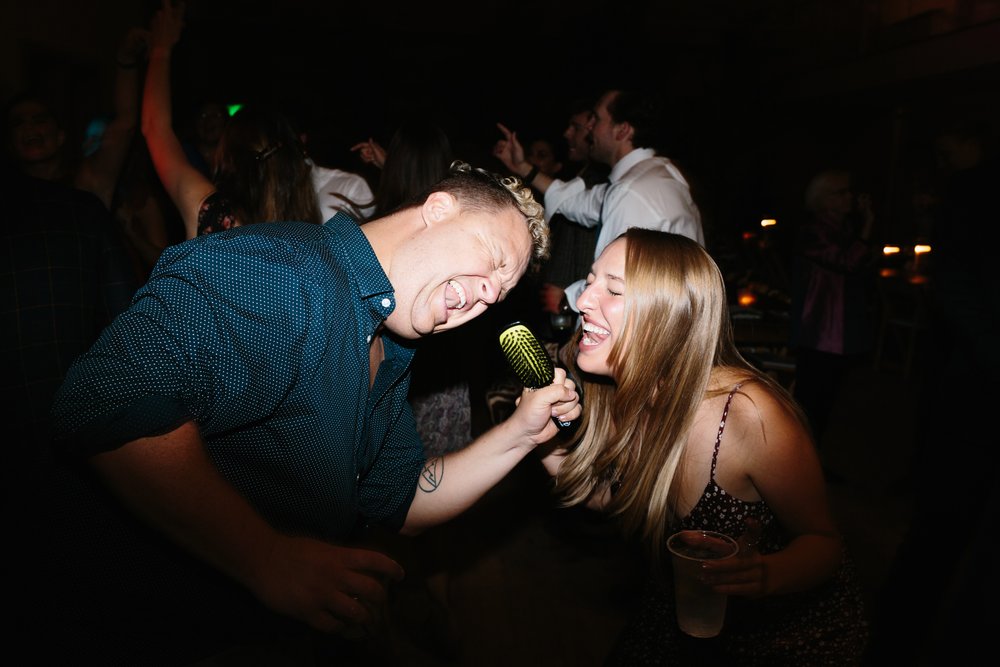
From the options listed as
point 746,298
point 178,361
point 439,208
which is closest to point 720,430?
point 439,208

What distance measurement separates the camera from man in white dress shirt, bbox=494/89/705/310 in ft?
10.5

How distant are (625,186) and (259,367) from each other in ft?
8.00

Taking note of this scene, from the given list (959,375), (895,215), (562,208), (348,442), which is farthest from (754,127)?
(348,442)

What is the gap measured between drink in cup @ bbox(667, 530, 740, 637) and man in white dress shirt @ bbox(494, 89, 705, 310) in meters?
1.67

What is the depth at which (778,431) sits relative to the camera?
1.78m

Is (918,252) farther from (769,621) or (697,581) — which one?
(697,581)

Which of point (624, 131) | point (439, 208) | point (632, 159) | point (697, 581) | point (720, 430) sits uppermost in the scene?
point (624, 131)

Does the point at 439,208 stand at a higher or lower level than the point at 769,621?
higher

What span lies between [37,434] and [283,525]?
1.13 m

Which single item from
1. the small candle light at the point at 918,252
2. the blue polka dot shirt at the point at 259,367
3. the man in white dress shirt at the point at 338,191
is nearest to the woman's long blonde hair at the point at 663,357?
the blue polka dot shirt at the point at 259,367

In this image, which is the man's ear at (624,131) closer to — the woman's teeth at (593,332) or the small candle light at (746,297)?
the woman's teeth at (593,332)

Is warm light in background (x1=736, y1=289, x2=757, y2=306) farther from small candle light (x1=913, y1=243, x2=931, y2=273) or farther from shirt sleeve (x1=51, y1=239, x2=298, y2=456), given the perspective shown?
shirt sleeve (x1=51, y1=239, x2=298, y2=456)

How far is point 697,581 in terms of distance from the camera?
149cm

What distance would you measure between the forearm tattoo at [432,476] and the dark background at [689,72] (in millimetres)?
7837
